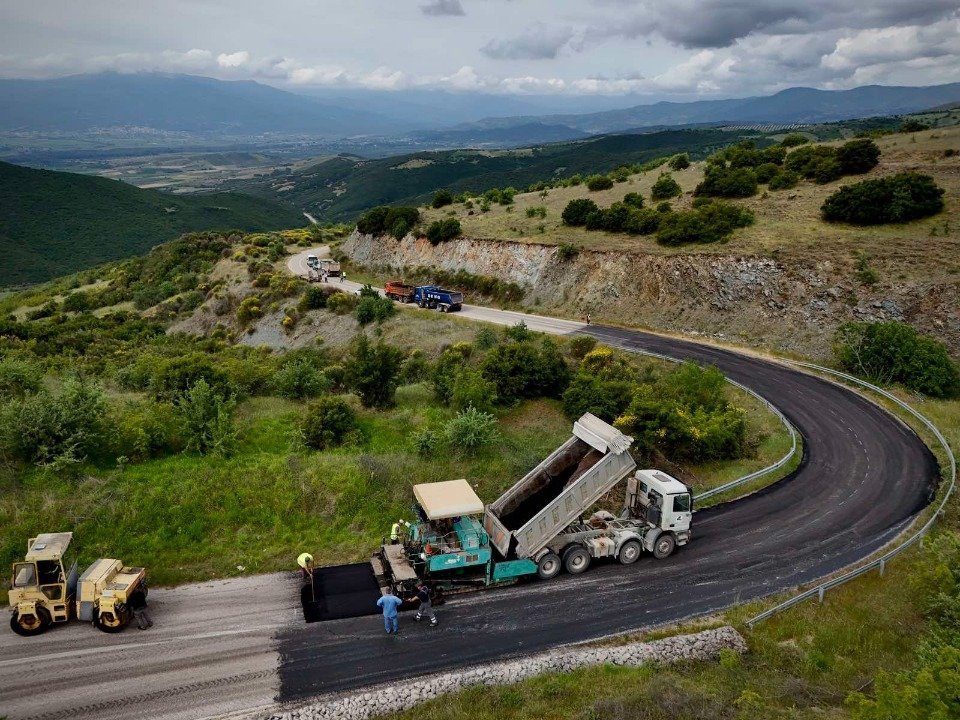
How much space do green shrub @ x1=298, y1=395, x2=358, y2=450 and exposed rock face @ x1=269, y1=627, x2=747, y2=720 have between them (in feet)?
39.3

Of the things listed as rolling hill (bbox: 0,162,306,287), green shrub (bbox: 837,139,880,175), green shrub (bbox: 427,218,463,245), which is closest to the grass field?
green shrub (bbox: 837,139,880,175)

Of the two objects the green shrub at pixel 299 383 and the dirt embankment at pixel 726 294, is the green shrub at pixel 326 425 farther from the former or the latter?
the dirt embankment at pixel 726 294

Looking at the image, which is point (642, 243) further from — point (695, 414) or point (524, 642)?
point (524, 642)

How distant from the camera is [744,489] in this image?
2225 cm

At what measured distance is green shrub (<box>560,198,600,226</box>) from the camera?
55.2 metres

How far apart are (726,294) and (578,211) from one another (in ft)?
61.2

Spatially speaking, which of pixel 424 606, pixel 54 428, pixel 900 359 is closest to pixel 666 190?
pixel 900 359

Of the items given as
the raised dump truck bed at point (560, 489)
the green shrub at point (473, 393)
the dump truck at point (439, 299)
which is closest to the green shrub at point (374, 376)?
the green shrub at point (473, 393)

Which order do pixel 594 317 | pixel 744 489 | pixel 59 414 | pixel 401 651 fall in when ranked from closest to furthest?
1. pixel 401 651
2. pixel 59 414
3. pixel 744 489
4. pixel 594 317

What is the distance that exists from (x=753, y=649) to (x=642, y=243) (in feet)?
128

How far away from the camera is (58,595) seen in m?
14.0

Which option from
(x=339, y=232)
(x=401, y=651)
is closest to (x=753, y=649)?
(x=401, y=651)

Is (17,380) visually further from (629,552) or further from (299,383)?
(629,552)

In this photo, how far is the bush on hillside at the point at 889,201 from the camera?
41.5m
